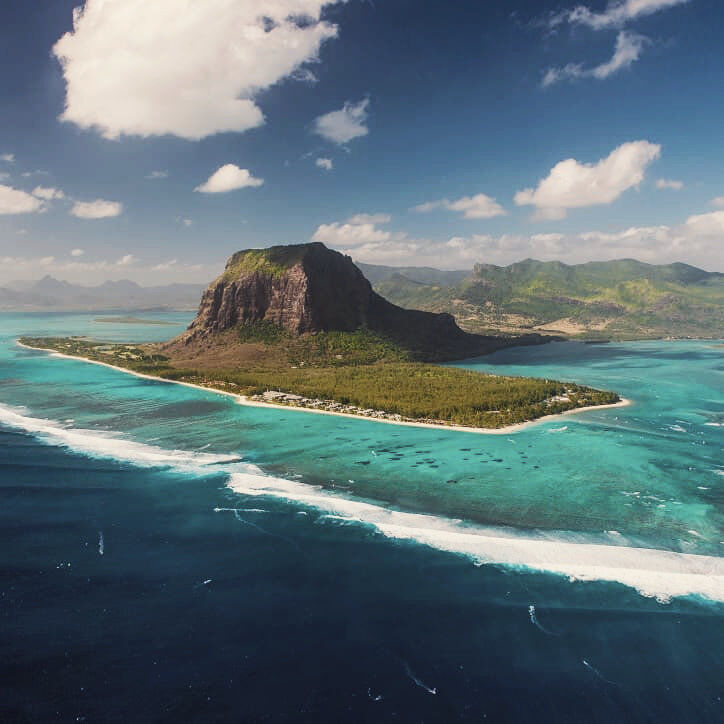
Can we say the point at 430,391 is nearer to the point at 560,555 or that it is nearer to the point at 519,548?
the point at 519,548

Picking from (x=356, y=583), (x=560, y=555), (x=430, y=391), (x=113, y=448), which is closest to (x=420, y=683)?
(x=356, y=583)

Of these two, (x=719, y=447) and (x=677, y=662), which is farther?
(x=719, y=447)

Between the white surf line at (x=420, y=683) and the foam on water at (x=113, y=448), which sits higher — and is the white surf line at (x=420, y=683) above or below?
below

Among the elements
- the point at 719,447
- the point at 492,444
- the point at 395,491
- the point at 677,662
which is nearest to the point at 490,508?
the point at 395,491

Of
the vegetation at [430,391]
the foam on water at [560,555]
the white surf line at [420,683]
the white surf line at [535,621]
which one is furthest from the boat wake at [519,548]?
the vegetation at [430,391]

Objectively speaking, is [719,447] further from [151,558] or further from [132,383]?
[132,383]

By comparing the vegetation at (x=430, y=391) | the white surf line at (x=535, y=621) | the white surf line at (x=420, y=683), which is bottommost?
the white surf line at (x=535, y=621)

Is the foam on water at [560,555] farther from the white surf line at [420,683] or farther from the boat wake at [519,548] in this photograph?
the white surf line at [420,683]
